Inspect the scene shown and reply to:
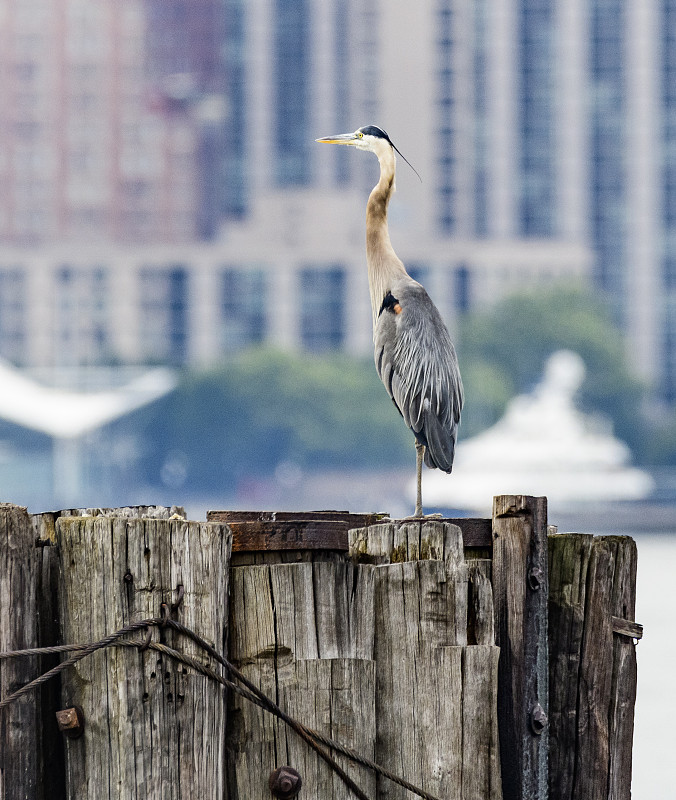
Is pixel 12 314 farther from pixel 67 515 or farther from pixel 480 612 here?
pixel 480 612

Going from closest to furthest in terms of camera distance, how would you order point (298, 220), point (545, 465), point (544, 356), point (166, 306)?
point (545, 465) → point (544, 356) → point (298, 220) → point (166, 306)

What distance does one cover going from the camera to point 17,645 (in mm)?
3096

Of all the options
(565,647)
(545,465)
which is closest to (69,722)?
(565,647)

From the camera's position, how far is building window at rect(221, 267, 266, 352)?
8075 centimetres

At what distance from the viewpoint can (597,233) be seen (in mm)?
85875

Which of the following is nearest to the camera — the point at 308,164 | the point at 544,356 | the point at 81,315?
the point at 544,356

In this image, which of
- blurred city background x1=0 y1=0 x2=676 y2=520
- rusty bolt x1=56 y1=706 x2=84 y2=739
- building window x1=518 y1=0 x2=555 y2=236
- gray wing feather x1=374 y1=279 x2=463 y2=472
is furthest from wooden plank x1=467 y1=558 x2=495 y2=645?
building window x1=518 y1=0 x2=555 y2=236

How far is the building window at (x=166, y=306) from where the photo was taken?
263 ft

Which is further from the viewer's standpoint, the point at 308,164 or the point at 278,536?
the point at 308,164

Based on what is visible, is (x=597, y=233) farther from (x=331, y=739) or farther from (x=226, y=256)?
(x=331, y=739)

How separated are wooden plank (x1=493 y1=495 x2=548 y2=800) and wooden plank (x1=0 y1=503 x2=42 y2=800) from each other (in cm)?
126

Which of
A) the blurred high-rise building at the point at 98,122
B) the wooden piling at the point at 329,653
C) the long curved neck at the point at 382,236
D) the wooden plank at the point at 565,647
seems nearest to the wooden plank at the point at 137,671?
the wooden piling at the point at 329,653

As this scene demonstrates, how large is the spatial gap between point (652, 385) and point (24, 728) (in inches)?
2929

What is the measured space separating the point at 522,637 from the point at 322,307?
78363 millimetres
